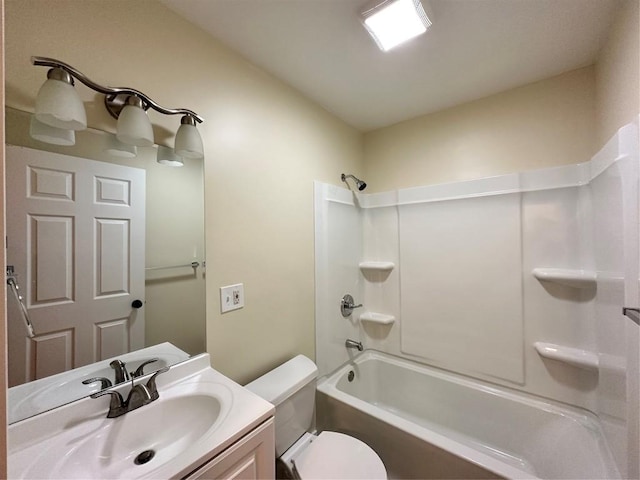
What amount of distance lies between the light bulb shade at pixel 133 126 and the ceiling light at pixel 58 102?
4.9 inches

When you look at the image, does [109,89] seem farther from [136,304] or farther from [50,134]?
[136,304]

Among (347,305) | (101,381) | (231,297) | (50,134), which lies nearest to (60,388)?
(101,381)

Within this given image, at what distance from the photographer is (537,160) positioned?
5.25ft

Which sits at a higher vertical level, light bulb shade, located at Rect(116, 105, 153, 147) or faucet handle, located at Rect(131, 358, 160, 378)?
light bulb shade, located at Rect(116, 105, 153, 147)

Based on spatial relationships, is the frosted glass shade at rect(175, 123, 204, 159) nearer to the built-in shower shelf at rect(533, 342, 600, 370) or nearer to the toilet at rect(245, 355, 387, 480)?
the toilet at rect(245, 355, 387, 480)

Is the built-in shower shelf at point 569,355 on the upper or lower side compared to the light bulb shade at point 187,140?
lower

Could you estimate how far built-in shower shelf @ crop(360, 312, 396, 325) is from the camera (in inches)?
83.6

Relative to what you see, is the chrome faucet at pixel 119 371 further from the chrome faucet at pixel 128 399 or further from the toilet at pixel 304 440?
the toilet at pixel 304 440

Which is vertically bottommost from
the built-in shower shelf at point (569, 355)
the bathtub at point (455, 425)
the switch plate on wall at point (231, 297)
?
the bathtub at point (455, 425)

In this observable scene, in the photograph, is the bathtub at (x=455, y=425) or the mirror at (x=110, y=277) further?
the bathtub at (x=455, y=425)

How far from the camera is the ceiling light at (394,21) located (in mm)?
1052

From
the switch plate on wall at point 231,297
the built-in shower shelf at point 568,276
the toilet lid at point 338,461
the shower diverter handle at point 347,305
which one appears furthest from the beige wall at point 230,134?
the built-in shower shelf at point 568,276

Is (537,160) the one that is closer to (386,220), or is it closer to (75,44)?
(386,220)

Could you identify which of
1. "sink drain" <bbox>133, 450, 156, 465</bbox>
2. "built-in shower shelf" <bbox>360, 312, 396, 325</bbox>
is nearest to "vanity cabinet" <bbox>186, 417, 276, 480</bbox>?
"sink drain" <bbox>133, 450, 156, 465</bbox>
